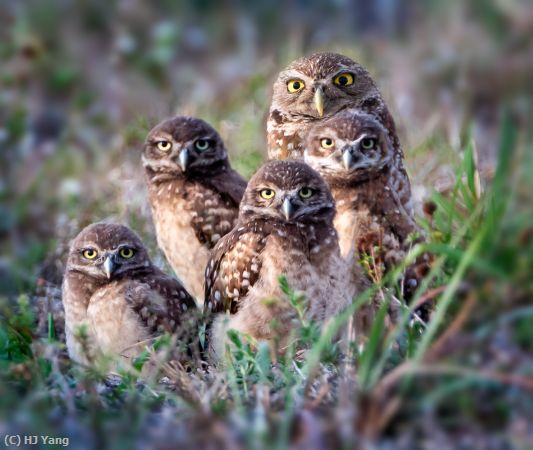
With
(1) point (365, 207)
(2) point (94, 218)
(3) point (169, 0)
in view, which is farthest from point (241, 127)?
(3) point (169, 0)

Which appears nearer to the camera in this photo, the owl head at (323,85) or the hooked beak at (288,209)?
the hooked beak at (288,209)

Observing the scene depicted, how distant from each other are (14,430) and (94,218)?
3.40 m

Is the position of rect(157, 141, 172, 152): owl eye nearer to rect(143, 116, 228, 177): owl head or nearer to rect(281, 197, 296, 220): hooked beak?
rect(143, 116, 228, 177): owl head

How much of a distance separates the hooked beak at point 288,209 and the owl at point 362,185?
337 mm

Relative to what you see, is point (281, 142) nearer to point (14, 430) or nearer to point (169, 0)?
point (14, 430)

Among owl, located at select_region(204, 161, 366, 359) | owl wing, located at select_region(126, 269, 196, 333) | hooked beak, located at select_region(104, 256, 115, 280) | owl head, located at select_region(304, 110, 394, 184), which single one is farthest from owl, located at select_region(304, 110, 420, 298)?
hooked beak, located at select_region(104, 256, 115, 280)

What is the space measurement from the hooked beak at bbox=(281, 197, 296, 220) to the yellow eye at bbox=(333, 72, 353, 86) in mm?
950

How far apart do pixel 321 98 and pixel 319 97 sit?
13 mm

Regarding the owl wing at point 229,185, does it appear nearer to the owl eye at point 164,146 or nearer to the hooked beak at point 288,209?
the owl eye at point 164,146

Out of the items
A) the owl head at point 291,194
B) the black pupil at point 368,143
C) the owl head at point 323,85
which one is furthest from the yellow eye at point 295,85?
the owl head at point 291,194

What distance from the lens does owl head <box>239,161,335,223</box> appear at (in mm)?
5309

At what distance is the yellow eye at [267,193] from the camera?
17.6 ft

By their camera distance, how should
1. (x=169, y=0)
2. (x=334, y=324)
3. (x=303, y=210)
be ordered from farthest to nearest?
(x=169, y=0) → (x=303, y=210) → (x=334, y=324)

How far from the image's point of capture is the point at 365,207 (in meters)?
5.56
